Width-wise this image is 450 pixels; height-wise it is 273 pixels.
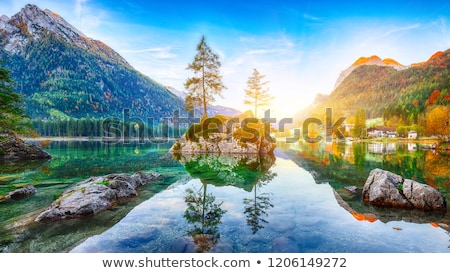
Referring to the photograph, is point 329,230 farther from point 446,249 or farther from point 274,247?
point 446,249

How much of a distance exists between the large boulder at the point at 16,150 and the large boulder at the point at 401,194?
3323cm

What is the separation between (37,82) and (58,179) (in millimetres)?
226049

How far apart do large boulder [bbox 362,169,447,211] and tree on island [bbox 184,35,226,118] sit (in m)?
28.5

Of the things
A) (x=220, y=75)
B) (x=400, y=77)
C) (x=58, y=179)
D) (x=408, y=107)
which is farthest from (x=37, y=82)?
(x=400, y=77)

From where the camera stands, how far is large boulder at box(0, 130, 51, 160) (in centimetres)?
2503

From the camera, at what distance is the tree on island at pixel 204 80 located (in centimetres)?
3675

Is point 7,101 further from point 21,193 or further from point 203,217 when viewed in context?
point 203,217

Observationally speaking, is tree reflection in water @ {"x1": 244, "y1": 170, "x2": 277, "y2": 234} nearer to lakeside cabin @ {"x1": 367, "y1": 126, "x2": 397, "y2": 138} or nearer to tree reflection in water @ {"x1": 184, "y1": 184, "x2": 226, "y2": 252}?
tree reflection in water @ {"x1": 184, "y1": 184, "x2": 226, "y2": 252}

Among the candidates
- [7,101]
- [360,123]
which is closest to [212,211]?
[7,101]

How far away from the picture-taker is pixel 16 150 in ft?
85.4

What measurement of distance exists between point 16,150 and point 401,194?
116 ft

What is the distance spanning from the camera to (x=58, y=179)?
589 inches

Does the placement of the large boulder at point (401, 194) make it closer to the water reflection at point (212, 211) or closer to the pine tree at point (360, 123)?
the water reflection at point (212, 211)

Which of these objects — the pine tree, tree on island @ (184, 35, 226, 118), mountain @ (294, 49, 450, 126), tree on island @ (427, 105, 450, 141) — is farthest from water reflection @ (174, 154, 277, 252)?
the pine tree
